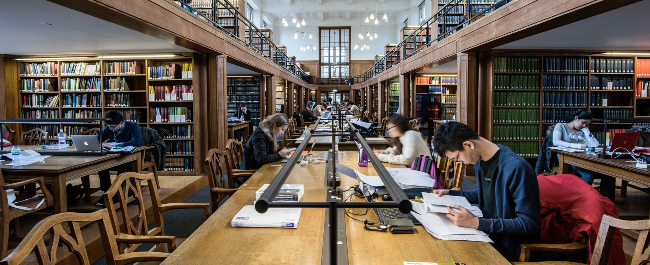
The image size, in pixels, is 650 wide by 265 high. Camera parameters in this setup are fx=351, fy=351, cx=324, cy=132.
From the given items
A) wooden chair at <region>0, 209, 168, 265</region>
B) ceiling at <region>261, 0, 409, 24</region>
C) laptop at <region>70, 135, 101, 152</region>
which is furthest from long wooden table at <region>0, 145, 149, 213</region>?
ceiling at <region>261, 0, 409, 24</region>

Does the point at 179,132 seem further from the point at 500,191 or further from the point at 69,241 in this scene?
the point at 500,191

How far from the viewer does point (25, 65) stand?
6.56 meters

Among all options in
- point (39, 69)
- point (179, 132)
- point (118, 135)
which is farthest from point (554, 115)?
point (39, 69)

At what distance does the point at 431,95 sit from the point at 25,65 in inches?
400

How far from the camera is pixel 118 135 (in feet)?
15.0

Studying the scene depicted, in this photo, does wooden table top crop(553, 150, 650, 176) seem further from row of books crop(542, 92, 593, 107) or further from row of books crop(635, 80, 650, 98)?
row of books crop(635, 80, 650, 98)

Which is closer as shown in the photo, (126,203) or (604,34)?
(126,203)

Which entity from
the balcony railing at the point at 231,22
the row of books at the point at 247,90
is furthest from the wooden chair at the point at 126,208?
the row of books at the point at 247,90

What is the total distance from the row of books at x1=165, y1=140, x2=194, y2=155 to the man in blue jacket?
18.1 ft

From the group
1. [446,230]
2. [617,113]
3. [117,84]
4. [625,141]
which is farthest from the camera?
[617,113]

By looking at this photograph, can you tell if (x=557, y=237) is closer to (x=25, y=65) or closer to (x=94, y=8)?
(x=94, y=8)

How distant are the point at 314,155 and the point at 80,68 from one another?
525 centimetres

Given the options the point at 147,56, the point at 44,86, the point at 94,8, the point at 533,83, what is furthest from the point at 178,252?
the point at 44,86

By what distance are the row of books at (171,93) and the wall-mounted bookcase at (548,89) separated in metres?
5.40
